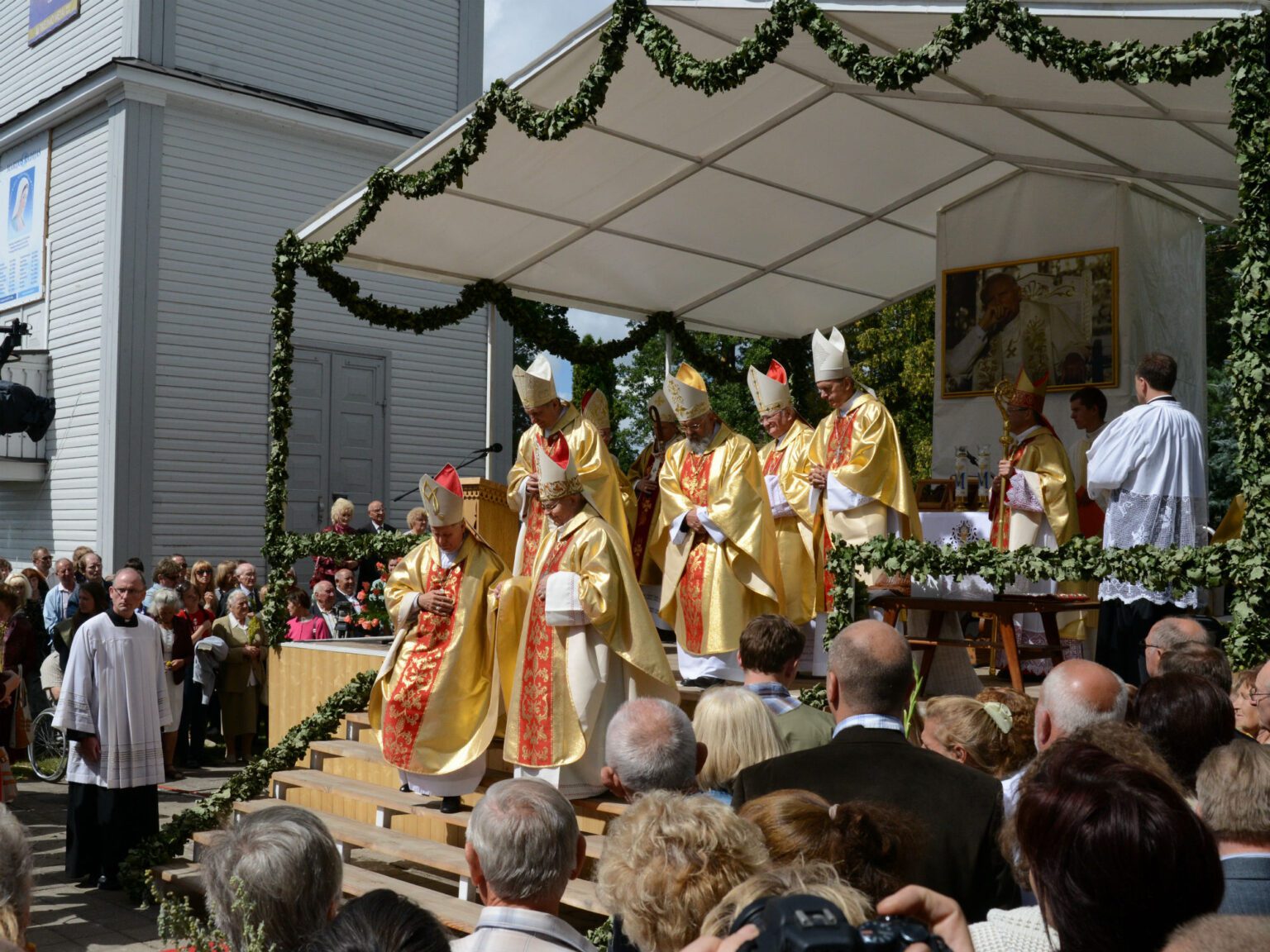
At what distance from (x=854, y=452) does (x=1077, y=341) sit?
152 inches

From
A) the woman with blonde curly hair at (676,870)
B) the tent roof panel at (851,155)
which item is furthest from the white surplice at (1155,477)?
the woman with blonde curly hair at (676,870)

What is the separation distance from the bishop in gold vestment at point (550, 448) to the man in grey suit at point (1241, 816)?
19.0ft

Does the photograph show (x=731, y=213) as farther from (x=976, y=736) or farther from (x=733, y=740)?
(x=976, y=736)

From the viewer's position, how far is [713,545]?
8.36 m

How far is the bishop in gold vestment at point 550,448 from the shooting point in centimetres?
840

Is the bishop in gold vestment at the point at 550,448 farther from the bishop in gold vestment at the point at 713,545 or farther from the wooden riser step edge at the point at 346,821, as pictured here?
the wooden riser step edge at the point at 346,821

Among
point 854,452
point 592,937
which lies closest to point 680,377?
point 854,452

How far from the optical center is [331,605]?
12.2m

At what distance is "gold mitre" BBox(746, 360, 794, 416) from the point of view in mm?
9164

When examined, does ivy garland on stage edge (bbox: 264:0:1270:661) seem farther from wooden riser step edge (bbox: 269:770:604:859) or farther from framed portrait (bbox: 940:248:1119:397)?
framed portrait (bbox: 940:248:1119:397)

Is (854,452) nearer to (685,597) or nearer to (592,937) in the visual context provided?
(685,597)

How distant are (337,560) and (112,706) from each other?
3.59 metres

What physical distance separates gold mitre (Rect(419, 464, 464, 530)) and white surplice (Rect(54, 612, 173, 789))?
217 cm

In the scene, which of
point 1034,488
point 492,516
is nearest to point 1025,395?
point 1034,488
